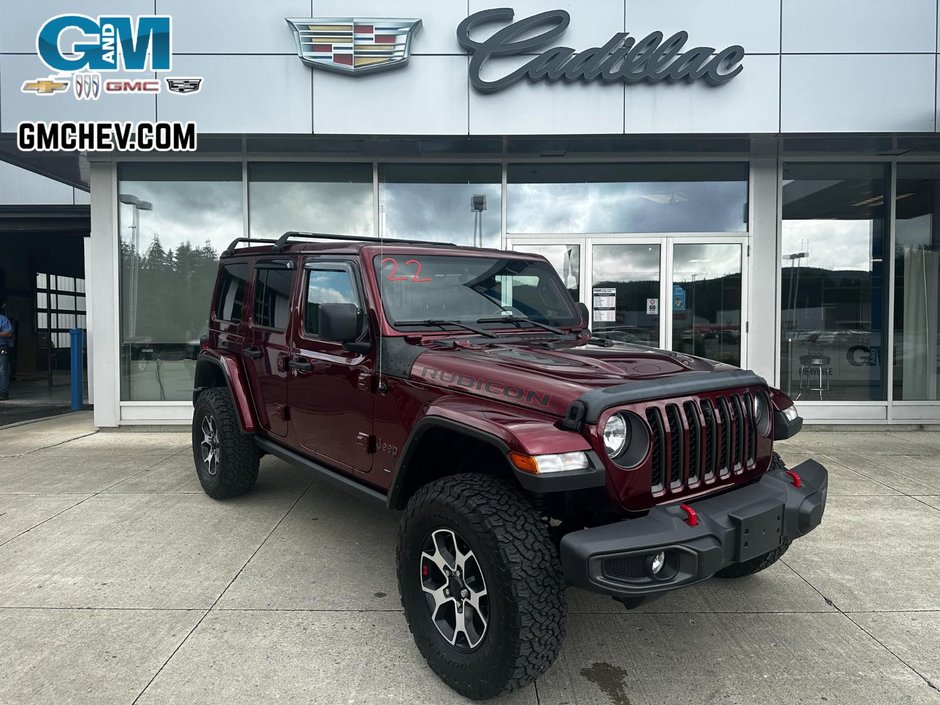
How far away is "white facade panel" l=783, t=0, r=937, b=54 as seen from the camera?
7008mm

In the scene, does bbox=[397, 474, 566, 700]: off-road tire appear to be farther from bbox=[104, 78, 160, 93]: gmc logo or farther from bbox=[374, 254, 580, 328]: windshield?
bbox=[104, 78, 160, 93]: gmc logo

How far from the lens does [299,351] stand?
154 inches

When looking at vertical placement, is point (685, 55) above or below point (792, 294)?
above

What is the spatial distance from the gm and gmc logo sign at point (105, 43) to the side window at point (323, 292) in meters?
4.91

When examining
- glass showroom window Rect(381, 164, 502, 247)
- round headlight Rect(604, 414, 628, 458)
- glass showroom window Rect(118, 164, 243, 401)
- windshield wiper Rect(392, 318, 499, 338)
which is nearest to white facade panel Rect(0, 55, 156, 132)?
glass showroom window Rect(118, 164, 243, 401)

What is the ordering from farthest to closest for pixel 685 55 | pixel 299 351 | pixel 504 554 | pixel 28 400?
pixel 28 400, pixel 685 55, pixel 299 351, pixel 504 554

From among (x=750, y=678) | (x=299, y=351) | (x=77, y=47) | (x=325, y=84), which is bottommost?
(x=750, y=678)

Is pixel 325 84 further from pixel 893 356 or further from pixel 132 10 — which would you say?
pixel 893 356

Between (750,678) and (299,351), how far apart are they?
116 inches

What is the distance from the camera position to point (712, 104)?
7.05m

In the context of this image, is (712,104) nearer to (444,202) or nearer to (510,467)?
(444,202)

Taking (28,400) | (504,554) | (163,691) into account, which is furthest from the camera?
(28,400)

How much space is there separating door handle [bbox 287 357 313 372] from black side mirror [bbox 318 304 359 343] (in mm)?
763

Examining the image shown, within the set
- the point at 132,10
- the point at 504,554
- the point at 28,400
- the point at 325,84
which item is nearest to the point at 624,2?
Answer: the point at 325,84
